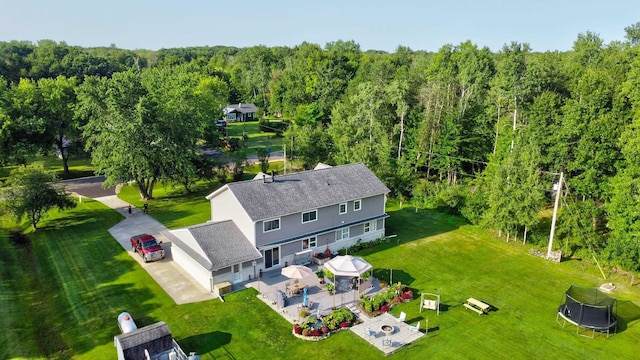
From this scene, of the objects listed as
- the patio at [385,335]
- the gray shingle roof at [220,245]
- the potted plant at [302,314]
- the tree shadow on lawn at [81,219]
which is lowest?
the patio at [385,335]

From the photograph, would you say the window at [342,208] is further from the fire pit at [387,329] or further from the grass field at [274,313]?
the fire pit at [387,329]

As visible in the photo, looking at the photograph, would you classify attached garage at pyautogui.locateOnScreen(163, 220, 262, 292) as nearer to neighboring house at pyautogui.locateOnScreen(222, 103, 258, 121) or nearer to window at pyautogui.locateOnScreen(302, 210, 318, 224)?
window at pyautogui.locateOnScreen(302, 210, 318, 224)

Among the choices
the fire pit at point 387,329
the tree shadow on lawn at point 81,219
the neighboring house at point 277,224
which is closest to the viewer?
the fire pit at point 387,329

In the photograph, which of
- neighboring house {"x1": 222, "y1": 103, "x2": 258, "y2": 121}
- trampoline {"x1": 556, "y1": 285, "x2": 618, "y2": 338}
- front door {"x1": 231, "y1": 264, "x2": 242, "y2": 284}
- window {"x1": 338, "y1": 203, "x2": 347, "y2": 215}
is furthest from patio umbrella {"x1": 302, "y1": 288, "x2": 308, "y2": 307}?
neighboring house {"x1": 222, "y1": 103, "x2": 258, "y2": 121}

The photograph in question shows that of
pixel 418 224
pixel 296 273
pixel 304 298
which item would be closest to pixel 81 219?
pixel 296 273

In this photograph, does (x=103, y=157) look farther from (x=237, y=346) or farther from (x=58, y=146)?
(x=237, y=346)

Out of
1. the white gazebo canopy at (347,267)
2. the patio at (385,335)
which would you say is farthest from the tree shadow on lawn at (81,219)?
the patio at (385,335)
